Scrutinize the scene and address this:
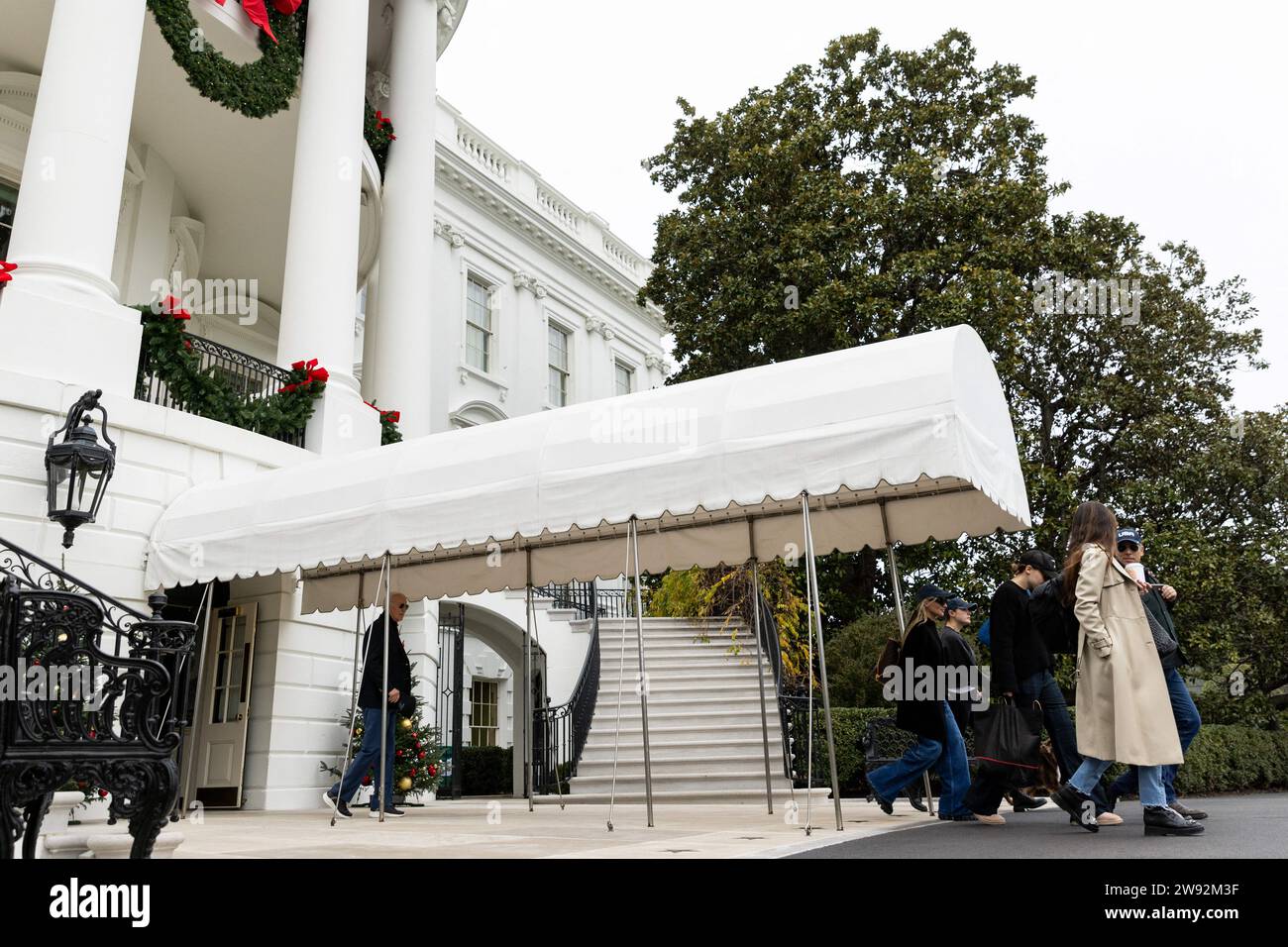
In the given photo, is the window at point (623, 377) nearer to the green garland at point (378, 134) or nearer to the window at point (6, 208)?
the green garland at point (378, 134)

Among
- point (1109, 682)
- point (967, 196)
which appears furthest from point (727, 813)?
point (967, 196)

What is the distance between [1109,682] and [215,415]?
32.5ft

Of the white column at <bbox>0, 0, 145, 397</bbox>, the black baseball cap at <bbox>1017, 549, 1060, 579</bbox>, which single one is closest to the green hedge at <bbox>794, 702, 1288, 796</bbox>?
the black baseball cap at <bbox>1017, 549, 1060, 579</bbox>

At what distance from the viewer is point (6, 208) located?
1489cm

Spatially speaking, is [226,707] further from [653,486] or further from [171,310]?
[653,486]

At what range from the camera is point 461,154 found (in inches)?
1009

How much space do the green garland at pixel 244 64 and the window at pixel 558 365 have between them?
15339 millimetres

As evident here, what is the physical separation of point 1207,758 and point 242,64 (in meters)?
17.3

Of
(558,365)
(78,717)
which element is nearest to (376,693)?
(78,717)

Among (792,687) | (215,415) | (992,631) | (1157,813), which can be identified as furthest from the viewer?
(792,687)

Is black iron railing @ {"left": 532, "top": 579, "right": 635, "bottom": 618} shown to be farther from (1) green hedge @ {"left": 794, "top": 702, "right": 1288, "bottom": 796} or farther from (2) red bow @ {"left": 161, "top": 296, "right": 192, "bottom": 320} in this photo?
(2) red bow @ {"left": 161, "top": 296, "right": 192, "bottom": 320}

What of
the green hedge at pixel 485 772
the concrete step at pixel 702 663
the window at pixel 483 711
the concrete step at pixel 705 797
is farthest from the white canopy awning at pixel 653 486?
the window at pixel 483 711

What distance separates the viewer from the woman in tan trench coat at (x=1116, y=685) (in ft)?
18.4

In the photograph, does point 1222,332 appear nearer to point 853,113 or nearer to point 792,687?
point 853,113
